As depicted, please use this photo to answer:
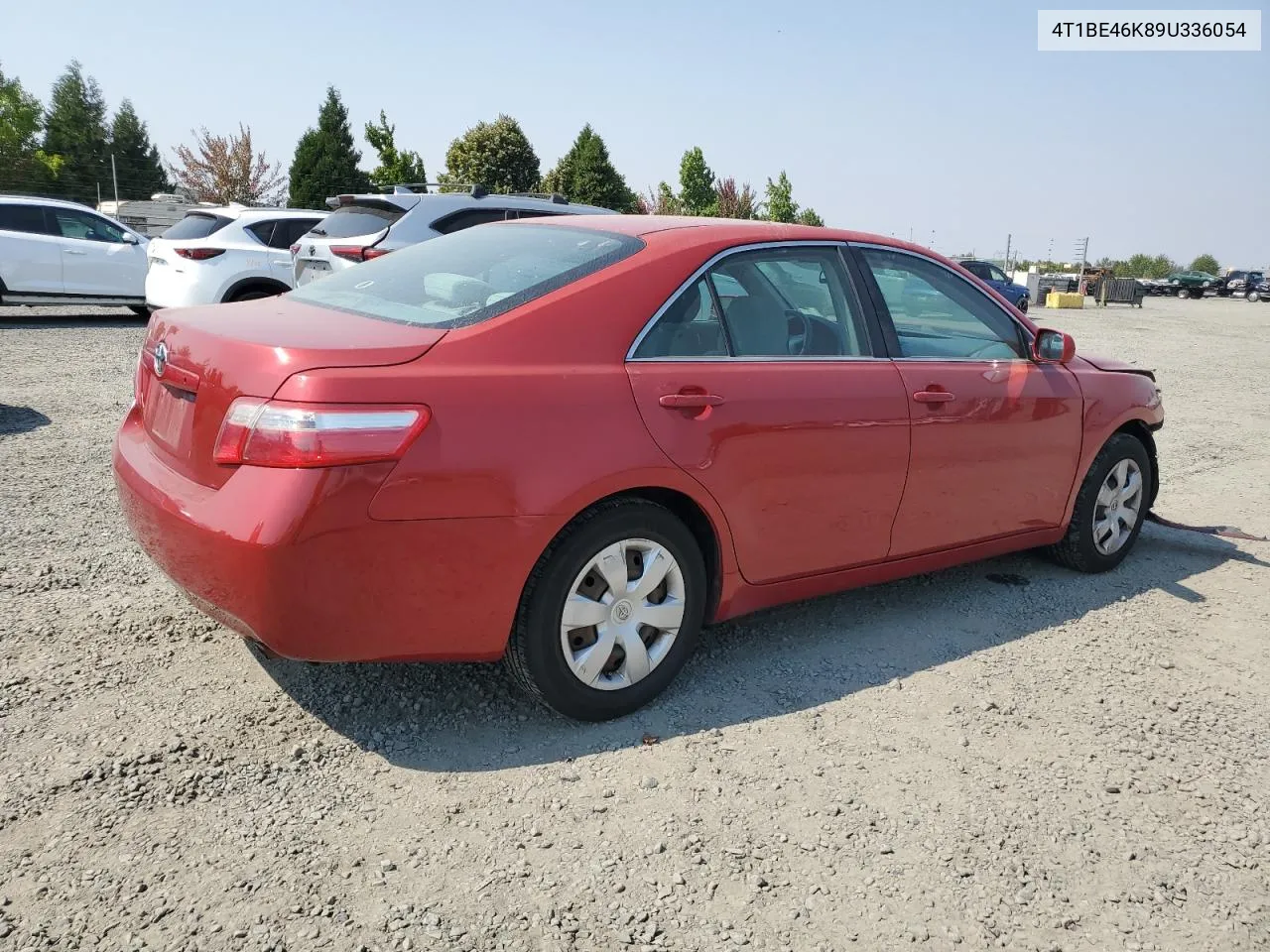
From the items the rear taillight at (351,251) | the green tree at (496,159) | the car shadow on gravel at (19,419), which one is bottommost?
the car shadow on gravel at (19,419)

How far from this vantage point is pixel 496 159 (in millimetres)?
42062

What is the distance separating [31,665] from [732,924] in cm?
247

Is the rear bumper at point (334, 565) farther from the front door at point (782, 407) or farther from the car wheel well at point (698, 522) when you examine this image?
the front door at point (782, 407)

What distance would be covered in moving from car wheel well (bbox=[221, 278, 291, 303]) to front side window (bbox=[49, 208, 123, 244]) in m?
3.29

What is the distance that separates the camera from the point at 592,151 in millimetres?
39594

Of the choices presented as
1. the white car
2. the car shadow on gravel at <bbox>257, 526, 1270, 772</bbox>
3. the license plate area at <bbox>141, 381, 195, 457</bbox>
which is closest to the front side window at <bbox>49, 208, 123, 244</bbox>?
the white car

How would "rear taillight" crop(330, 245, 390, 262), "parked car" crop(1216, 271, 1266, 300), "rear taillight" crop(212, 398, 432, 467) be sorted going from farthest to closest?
"parked car" crop(1216, 271, 1266, 300) < "rear taillight" crop(330, 245, 390, 262) < "rear taillight" crop(212, 398, 432, 467)

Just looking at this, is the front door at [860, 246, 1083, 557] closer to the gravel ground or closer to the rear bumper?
the gravel ground

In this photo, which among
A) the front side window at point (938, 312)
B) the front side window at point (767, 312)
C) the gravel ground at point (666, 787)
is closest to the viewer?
the gravel ground at point (666, 787)

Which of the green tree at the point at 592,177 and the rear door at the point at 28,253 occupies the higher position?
the green tree at the point at 592,177

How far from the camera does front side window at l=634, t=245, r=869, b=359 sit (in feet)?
11.0

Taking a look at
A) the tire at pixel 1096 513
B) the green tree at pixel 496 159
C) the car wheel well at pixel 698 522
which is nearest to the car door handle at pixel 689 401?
the car wheel well at pixel 698 522

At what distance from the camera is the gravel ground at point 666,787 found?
94.3 inches

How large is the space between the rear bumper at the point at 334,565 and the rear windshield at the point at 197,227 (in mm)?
9641
